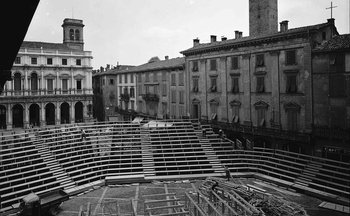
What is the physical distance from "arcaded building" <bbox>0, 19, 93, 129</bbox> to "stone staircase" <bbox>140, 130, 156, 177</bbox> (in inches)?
1034

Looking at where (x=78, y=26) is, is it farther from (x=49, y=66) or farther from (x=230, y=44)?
(x=230, y=44)

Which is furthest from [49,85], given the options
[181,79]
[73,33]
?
[181,79]

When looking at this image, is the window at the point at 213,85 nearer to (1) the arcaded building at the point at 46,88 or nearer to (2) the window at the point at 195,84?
(2) the window at the point at 195,84

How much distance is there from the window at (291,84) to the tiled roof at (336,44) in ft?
9.98

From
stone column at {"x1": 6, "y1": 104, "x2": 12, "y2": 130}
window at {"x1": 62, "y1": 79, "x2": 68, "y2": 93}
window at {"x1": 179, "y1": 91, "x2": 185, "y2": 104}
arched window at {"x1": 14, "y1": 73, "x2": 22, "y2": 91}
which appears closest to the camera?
window at {"x1": 179, "y1": 91, "x2": 185, "y2": 104}

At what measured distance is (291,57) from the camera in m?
Result: 27.7

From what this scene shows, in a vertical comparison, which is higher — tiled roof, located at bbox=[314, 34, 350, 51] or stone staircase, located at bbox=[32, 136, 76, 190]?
tiled roof, located at bbox=[314, 34, 350, 51]

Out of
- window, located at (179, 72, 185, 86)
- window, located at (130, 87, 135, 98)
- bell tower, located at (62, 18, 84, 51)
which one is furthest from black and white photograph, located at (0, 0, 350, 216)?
bell tower, located at (62, 18, 84, 51)

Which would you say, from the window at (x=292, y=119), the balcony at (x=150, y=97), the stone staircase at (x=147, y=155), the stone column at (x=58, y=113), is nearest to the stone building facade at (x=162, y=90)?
the balcony at (x=150, y=97)

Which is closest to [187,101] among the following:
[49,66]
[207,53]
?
[207,53]

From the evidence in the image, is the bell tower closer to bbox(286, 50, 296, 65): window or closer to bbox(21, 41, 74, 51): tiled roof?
bbox(21, 41, 74, 51): tiled roof

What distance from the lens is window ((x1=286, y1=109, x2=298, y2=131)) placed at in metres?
27.6

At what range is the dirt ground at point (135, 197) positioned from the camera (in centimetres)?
1889

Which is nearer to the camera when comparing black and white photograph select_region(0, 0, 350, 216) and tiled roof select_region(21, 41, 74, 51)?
black and white photograph select_region(0, 0, 350, 216)
